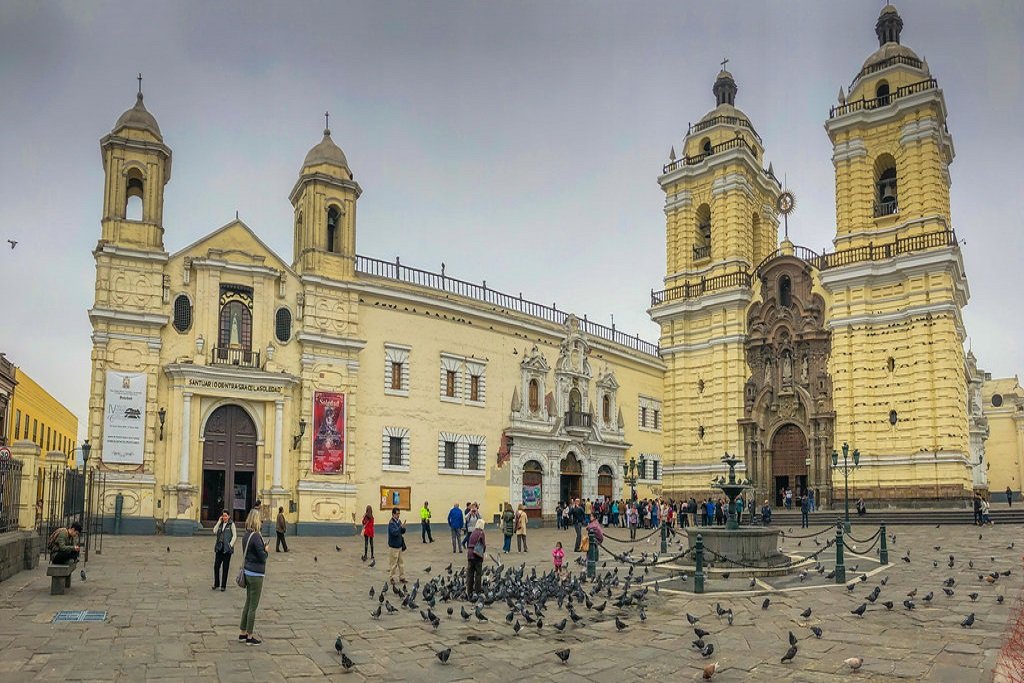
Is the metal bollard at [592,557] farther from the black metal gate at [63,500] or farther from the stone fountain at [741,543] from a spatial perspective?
the black metal gate at [63,500]

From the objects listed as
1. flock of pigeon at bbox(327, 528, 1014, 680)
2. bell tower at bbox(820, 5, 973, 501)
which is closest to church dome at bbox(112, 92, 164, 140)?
flock of pigeon at bbox(327, 528, 1014, 680)

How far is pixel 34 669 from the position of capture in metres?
9.12

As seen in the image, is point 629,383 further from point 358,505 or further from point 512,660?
point 512,660

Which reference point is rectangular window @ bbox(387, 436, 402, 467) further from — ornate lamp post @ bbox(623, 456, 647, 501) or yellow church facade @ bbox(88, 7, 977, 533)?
ornate lamp post @ bbox(623, 456, 647, 501)

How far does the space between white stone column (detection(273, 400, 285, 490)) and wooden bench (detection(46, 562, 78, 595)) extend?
48.2 ft

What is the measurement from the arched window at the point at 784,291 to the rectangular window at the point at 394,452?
20804 millimetres

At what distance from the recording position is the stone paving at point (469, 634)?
9562 millimetres

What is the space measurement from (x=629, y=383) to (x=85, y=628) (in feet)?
114

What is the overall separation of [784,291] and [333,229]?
22511 millimetres

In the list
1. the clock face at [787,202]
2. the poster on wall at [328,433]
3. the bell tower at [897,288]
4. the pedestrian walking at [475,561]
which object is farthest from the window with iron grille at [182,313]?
the clock face at [787,202]

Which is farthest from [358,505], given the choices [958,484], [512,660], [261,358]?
[958,484]

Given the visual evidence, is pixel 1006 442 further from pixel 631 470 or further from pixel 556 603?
pixel 556 603

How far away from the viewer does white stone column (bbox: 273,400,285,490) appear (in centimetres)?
2870

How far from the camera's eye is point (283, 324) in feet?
98.0
